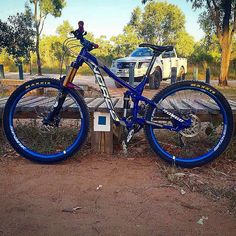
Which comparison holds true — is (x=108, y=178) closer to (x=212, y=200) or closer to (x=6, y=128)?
(x=212, y=200)

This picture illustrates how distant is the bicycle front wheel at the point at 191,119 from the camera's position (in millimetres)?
3180

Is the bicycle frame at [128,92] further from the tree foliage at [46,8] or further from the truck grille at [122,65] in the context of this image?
the tree foliage at [46,8]

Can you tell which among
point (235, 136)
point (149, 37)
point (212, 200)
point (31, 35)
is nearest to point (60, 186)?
point (212, 200)

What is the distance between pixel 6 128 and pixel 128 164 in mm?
1516

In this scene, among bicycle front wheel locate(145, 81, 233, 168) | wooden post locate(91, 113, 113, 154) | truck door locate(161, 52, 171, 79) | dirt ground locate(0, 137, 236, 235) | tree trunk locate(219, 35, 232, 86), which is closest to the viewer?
dirt ground locate(0, 137, 236, 235)

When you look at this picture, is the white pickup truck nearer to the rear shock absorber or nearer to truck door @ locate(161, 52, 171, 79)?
truck door @ locate(161, 52, 171, 79)

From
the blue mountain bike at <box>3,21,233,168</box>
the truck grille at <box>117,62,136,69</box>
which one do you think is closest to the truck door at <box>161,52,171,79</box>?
the truck grille at <box>117,62,136,69</box>

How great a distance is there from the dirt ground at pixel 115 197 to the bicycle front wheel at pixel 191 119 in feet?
0.60

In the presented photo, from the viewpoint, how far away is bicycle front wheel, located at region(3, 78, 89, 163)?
3.26 metres

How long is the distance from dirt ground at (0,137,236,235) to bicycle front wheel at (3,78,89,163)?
17 centimetres

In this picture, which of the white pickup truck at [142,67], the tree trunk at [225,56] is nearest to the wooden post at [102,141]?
the white pickup truck at [142,67]

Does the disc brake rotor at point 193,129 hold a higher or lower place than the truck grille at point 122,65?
lower

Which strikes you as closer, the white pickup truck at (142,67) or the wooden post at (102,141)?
the wooden post at (102,141)

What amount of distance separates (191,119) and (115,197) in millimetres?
1375
